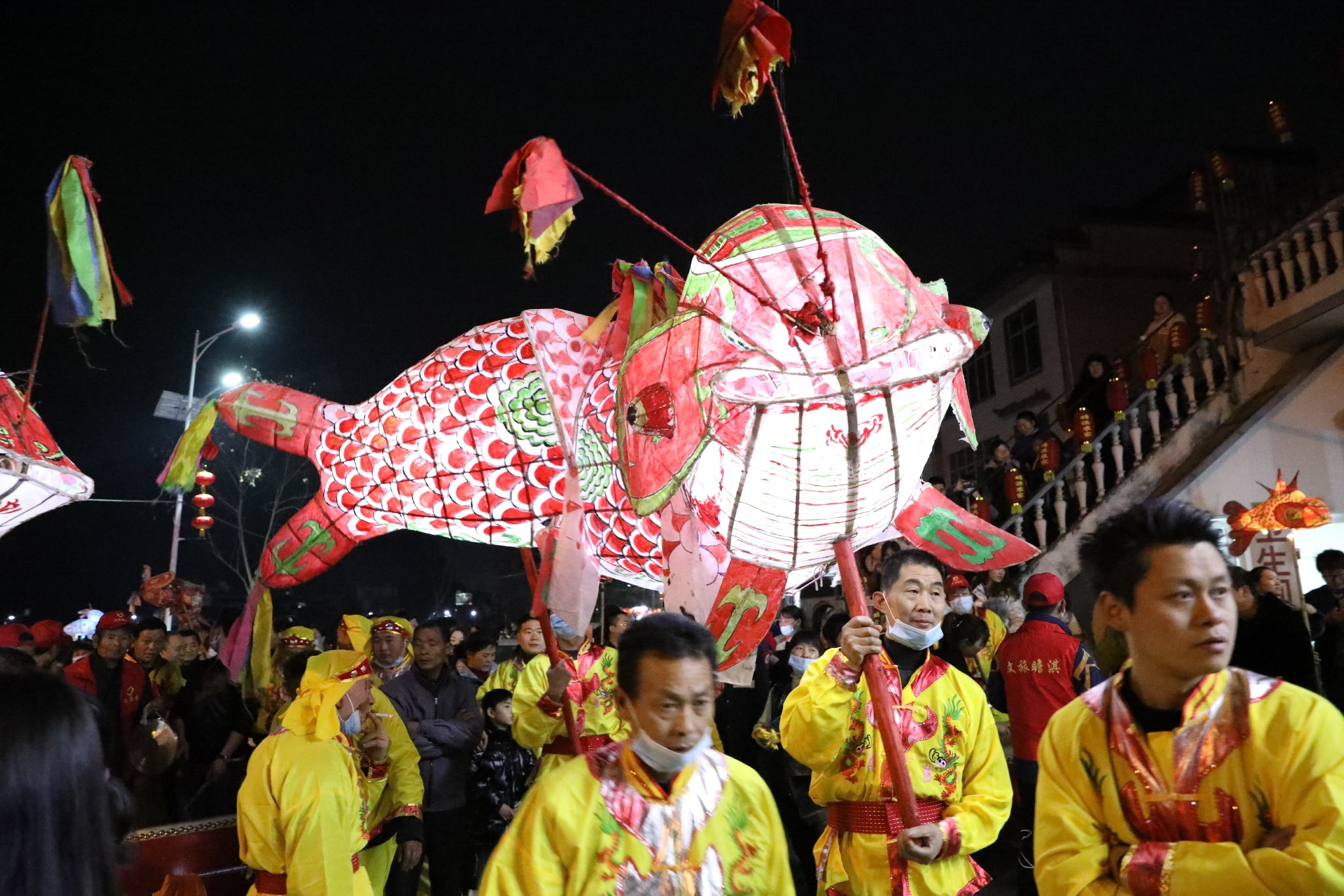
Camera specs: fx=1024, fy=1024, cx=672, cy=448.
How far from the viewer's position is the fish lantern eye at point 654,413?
3.14 meters

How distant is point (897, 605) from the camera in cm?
369

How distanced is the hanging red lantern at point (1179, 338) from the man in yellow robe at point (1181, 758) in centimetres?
1025

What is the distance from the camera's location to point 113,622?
671cm

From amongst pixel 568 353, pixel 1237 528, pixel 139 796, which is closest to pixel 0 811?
pixel 568 353

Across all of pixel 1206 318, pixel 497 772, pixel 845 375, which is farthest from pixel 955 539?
pixel 1206 318

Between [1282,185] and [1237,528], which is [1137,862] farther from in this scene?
[1282,185]

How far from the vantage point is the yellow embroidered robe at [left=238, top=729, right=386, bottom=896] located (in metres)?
3.47

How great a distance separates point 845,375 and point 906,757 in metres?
1.38

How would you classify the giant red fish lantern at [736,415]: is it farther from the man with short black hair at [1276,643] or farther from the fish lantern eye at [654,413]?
the man with short black hair at [1276,643]

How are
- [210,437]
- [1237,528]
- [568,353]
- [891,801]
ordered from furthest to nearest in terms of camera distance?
[1237,528] → [210,437] → [568,353] → [891,801]

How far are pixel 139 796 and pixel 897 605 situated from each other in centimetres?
499

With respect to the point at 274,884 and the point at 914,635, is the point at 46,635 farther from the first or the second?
the point at 914,635

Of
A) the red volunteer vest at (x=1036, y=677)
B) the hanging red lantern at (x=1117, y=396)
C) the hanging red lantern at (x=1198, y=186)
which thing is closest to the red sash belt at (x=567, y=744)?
the red volunteer vest at (x=1036, y=677)

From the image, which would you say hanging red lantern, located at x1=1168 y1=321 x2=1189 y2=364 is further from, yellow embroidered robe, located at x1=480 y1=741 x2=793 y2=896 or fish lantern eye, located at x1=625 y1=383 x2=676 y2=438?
yellow embroidered robe, located at x1=480 y1=741 x2=793 y2=896
